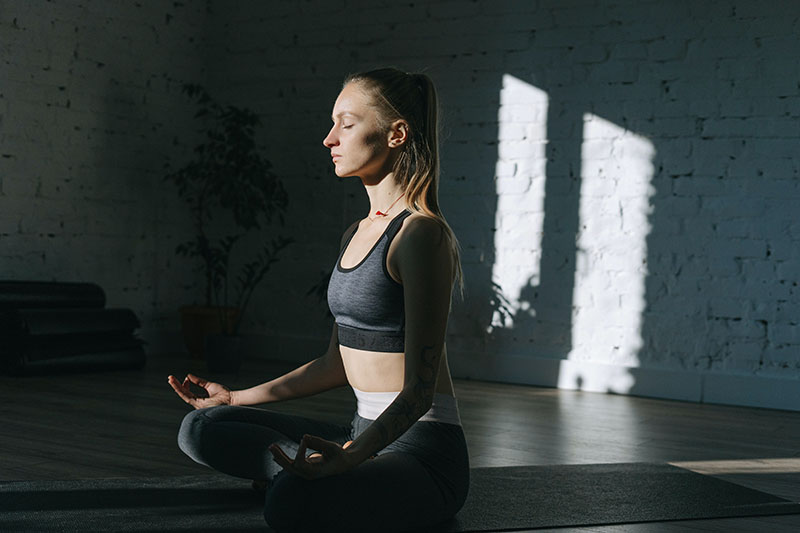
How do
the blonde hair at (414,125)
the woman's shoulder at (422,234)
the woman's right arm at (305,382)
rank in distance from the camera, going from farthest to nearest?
the woman's right arm at (305,382) < the blonde hair at (414,125) < the woman's shoulder at (422,234)

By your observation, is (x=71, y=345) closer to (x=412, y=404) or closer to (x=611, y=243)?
(x=611, y=243)

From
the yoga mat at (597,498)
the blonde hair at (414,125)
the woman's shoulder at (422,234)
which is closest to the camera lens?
the woman's shoulder at (422,234)

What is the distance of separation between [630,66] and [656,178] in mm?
679


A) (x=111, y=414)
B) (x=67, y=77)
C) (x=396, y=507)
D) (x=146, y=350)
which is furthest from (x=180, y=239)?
(x=396, y=507)

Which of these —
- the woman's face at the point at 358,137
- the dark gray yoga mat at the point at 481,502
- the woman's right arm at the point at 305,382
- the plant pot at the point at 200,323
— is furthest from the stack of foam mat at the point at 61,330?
the woman's face at the point at 358,137

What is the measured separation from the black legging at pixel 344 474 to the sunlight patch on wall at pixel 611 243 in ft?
11.0

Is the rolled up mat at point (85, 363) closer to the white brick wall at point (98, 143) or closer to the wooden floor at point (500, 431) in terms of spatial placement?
the wooden floor at point (500, 431)

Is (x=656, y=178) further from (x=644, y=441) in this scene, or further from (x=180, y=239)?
(x=180, y=239)

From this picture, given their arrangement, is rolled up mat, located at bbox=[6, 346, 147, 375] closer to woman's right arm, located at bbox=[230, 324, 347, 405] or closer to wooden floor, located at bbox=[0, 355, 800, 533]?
wooden floor, located at bbox=[0, 355, 800, 533]

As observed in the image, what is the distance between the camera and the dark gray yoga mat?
2.29 meters

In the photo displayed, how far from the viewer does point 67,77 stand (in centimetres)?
588

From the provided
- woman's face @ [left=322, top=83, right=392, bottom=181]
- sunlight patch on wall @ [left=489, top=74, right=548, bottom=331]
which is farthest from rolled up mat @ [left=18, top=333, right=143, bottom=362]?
woman's face @ [left=322, top=83, right=392, bottom=181]

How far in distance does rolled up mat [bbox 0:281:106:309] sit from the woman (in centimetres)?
332

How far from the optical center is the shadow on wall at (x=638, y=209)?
5047 millimetres
